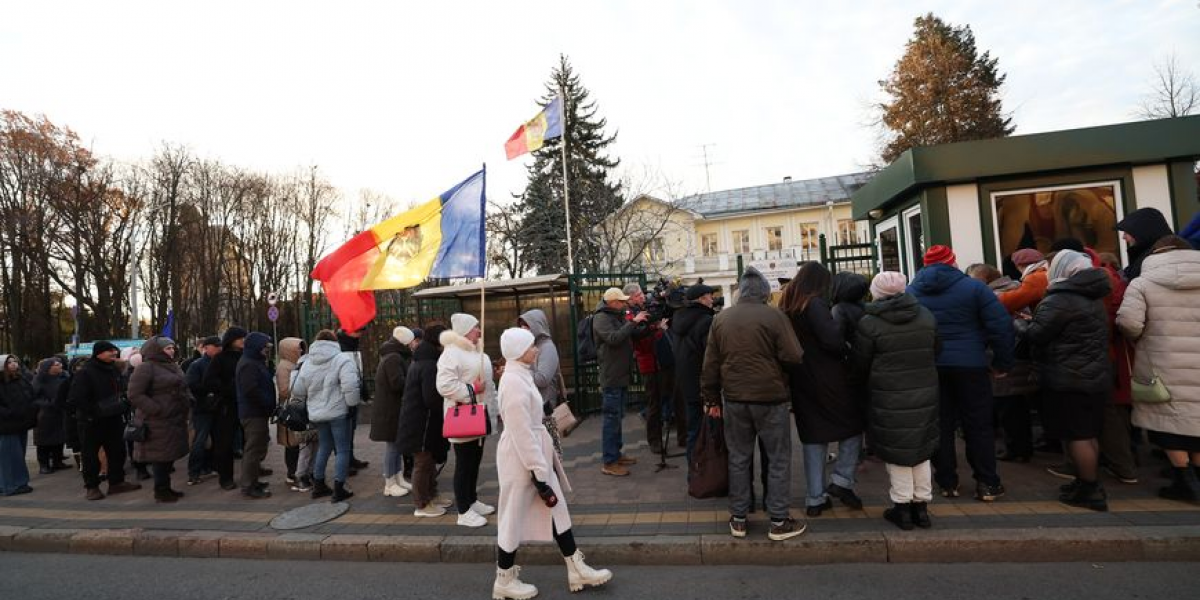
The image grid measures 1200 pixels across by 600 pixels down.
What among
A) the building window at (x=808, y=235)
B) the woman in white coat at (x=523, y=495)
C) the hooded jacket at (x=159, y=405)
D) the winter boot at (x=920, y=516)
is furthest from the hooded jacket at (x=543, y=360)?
the building window at (x=808, y=235)

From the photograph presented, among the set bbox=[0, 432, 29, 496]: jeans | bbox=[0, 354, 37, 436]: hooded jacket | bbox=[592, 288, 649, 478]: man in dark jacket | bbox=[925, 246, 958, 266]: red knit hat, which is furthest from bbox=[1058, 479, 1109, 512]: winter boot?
bbox=[0, 432, 29, 496]: jeans

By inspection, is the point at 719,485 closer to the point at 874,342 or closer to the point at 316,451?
the point at 874,342

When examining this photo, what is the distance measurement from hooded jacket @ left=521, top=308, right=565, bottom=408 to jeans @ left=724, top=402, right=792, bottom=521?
2148 millimetres

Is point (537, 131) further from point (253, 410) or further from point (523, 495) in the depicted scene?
point (523, 495)

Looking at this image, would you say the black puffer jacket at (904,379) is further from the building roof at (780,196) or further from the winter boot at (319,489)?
the building roof at (780,196)

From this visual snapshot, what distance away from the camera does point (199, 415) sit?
319 inches

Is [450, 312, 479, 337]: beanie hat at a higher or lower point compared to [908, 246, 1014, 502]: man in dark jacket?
higher

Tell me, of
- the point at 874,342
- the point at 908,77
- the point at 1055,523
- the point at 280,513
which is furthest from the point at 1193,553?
the point at 908,77

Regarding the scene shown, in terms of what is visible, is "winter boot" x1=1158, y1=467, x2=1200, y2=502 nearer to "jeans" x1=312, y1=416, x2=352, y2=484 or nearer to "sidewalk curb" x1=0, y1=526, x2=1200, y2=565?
"sidewalk curb" x1=0, y1=526, x2=1200, y2=565

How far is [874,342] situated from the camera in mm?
4672

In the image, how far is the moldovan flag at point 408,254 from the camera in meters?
7.38

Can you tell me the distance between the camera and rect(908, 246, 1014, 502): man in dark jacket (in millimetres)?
4898

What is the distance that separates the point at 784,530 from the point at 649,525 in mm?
1123

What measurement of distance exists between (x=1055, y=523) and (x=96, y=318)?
47.4m
